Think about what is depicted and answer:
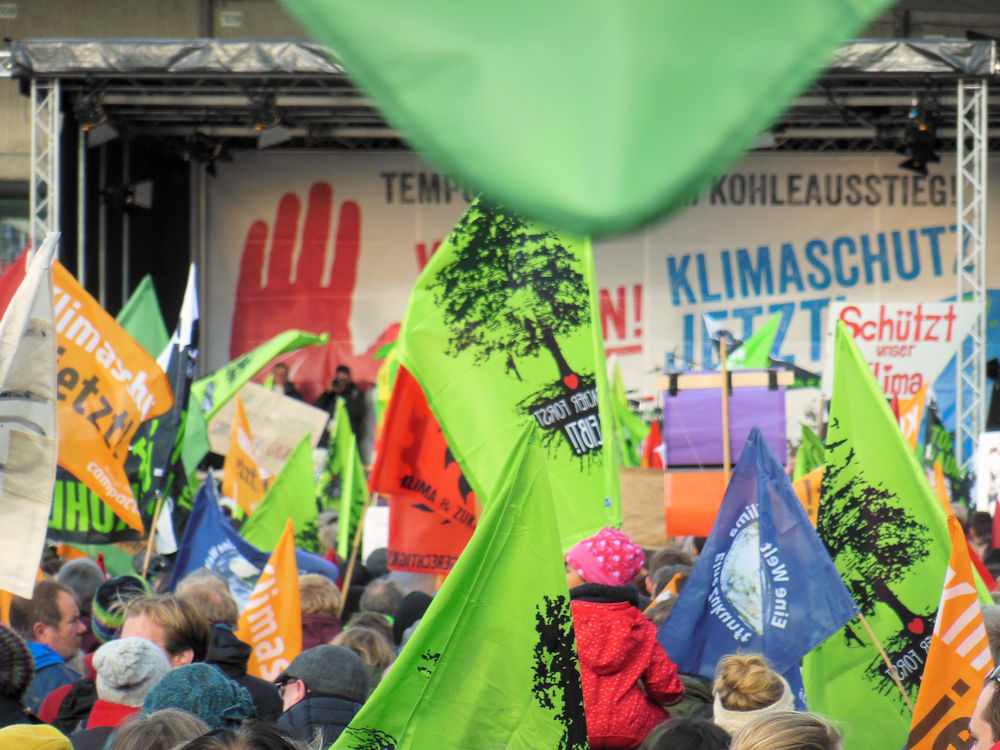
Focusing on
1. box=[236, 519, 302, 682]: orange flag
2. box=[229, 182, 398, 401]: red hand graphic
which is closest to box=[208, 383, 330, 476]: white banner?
box=[236, 519, 302, 682]: orange flag

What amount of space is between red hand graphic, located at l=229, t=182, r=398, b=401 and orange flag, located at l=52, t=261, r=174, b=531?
1253 cm

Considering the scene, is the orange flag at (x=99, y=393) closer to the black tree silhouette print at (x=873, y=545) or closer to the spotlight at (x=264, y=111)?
the black tree silhouette print at (x=873, y=545)

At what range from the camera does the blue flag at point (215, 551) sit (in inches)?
208

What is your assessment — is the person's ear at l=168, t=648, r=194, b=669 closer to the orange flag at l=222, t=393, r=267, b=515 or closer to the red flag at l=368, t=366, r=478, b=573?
the red flag at l=368, t=366, r=478, b=573

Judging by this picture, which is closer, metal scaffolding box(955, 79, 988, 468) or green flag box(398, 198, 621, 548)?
green flag box(398, 198, 621, 548)

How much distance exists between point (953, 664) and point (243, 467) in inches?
216

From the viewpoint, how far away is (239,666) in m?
3.71

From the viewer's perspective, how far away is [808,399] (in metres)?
16.2

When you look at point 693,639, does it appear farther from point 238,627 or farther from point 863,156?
point 863,156

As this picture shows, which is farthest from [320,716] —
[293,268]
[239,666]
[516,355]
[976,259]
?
[293,268]

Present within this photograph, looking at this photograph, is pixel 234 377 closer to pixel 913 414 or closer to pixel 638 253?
pixel 913 414

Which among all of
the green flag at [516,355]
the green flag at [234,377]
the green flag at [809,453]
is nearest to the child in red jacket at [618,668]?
the green flag at [516,355]

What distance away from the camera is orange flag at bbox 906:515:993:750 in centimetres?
294

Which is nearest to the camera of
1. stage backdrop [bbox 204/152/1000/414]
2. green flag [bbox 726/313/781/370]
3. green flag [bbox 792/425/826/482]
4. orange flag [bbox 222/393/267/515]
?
green flag [bbox 792/425/826/482]
